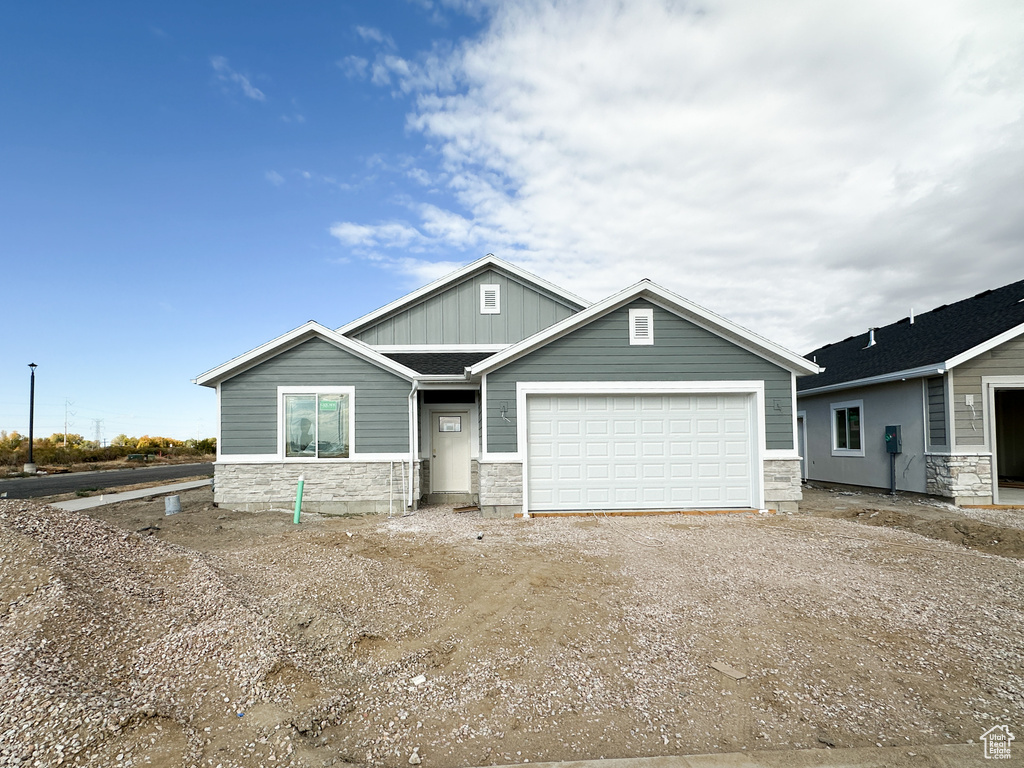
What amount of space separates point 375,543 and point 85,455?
113 feet

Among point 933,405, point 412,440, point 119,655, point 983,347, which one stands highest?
point 983,347

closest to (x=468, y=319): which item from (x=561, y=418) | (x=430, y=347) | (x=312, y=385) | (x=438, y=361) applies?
(x=430, y=347)

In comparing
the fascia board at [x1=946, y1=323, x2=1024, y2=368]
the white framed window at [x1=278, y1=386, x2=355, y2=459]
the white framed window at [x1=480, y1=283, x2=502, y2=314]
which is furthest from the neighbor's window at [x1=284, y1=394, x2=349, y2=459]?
the fascia board at [x1=946, y1=323, x2=1024, y2=368]

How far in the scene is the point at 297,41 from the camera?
1168 cm

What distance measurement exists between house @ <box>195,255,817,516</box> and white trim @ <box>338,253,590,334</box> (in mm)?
3092

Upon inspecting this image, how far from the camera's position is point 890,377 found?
1230 centimetres

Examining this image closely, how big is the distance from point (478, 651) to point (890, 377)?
41.4ft

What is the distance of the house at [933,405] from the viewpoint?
11.0 metres

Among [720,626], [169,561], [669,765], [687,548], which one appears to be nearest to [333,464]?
[169,561]

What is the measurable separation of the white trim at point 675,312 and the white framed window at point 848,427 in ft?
15.9

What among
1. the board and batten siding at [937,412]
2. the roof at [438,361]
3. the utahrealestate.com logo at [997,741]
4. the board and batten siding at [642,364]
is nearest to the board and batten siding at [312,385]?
the roof at [438,361]

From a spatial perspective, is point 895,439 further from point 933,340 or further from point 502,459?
point 502,459

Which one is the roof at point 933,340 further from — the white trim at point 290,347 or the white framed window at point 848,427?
the white trim at point 290,347

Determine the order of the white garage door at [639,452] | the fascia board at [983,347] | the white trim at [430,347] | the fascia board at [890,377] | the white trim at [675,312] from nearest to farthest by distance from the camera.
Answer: the white trim at [675,312]
the white garage door at [639,452]
the fascia board at [983,347]
the fascia board at [890,377]
the white trim at [430,347]
